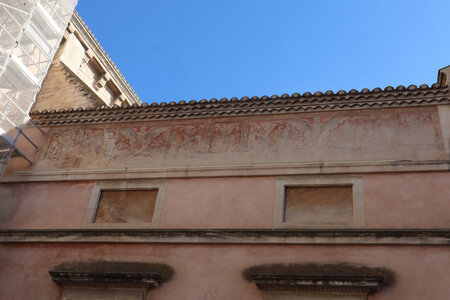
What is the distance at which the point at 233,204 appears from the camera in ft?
29.5

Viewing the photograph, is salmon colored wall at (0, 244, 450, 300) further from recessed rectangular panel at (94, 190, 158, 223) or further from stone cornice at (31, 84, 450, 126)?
stone cornice at (31, 84, 450, 126)

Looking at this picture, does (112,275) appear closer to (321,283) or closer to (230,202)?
(230,202)

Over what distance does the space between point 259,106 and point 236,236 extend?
276 cm

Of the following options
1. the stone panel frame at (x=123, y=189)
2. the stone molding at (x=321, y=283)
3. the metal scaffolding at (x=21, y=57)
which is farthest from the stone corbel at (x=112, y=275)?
the metal scaffolding at (x=21, y=57)

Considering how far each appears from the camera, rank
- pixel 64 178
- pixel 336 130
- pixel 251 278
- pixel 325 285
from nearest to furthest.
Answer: pixel 325 285 < pixel 251 278 < pixel 336 130 < pixel 64 178

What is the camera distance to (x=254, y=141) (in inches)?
383

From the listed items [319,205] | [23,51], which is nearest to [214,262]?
[319,205]

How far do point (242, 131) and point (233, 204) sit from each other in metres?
1.59

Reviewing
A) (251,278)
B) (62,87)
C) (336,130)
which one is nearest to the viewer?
(251,278)

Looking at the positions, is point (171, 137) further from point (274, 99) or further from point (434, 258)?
point (434, 258)

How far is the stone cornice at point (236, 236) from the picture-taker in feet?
25.7

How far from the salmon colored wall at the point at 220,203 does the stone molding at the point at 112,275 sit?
0.86 m

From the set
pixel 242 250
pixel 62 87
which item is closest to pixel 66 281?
pixel 242 250

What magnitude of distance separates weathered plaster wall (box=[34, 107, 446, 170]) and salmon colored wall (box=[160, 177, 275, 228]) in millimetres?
452
